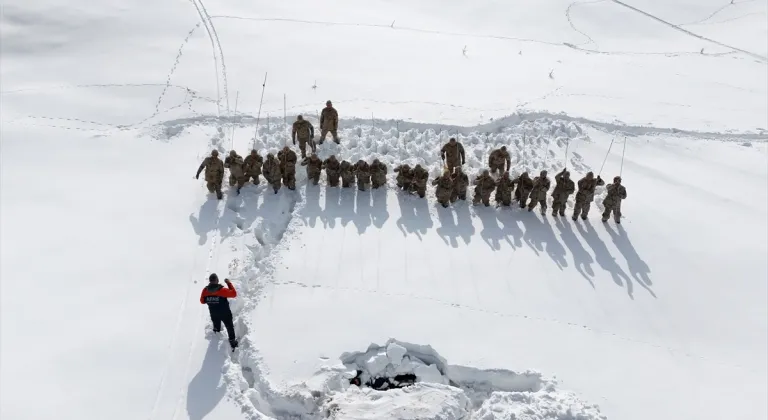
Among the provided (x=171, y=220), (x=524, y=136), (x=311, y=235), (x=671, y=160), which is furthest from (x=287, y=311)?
(x=671, y=160)

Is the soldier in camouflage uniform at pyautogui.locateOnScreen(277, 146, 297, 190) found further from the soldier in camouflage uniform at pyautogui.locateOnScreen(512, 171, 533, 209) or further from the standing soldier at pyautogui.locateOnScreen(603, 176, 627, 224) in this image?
the standing soldier at pyautogui.locateOnScreen(603, 176, 627, 224)

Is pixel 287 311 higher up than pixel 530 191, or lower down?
lower down

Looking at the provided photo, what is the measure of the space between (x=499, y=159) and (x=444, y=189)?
1537 mm

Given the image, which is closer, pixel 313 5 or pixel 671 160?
pixel 671 160

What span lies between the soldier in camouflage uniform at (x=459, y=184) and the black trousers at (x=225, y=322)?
5085mm

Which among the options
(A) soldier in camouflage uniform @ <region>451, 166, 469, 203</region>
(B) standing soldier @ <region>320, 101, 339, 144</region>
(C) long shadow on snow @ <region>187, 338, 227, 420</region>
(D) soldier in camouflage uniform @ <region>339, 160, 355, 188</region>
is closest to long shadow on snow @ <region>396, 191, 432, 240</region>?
(A) soldier in camouflage uniform @ <region>451, 166, 469, 203</region>

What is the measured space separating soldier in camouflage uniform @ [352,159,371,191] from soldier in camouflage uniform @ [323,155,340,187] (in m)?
0.35

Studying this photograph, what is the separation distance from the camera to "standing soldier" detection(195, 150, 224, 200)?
11508mm

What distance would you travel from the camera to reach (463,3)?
→ 23234mm

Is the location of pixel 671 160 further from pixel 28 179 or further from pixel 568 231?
pixel 28 179

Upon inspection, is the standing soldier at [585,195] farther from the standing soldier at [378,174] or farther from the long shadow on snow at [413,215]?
the standing soldier at [378,174]

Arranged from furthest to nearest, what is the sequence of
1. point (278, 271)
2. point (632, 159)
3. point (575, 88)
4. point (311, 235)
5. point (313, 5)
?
point (313, 5) → point (575, 88) → point (632, 159) → point (311, 235) → point (278, 271)

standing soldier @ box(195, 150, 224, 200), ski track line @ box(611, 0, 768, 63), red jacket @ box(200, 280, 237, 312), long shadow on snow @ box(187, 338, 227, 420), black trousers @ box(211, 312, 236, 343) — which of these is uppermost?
ski track line @ box(611, 0, 768, 63)

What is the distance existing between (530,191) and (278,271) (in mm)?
4994
